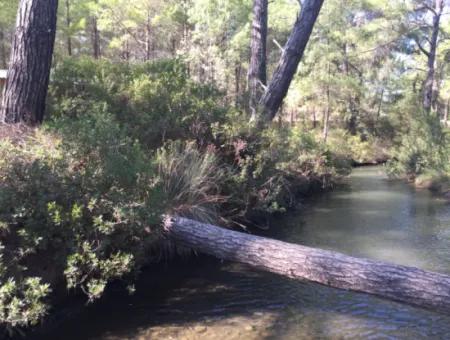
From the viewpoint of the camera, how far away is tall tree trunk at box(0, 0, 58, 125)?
6.26 m

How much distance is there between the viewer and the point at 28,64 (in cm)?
632

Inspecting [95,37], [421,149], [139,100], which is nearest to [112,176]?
[139,100]

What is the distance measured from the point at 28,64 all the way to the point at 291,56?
17.2 ft

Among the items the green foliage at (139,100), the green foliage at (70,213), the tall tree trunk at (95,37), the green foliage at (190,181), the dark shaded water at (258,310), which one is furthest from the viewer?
the tall tree trunk at (95,37)

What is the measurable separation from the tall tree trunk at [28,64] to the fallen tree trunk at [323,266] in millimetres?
2646

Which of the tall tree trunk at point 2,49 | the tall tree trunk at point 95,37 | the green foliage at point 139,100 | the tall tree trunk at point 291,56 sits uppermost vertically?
the tall tree trunk at point 95,37

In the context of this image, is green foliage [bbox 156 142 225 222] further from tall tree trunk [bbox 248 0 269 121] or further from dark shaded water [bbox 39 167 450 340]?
tall tree trunk [bbox 248 0 269 121]

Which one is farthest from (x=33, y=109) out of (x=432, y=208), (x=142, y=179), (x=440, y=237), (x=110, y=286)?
(x=432, y=208)

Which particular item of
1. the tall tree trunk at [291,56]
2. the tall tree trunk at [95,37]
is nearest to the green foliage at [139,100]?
the tall tree trunk at [291,56]

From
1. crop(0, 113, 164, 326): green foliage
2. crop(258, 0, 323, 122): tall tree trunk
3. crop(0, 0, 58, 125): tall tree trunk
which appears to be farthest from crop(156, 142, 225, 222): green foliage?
crop(258, 0, 323, 122): tall tree trunk

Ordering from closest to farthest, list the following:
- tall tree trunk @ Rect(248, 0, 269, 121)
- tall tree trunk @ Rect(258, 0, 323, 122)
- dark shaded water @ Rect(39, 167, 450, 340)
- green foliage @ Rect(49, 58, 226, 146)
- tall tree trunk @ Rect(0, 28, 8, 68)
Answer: dark shaded water @ Rect(39, 167, 450, 340) < green foliage @ Rect(49, 58, 226, 146) < tall tree trunk @ Rect(258, 0, 323, 122) < tall tree trunk @ Rect(248, 0, 269, 121) < tall tree trunk @ Rect(0, 28, 8, 68)

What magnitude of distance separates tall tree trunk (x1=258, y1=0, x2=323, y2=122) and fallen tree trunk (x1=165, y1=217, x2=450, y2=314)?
4.19 meters

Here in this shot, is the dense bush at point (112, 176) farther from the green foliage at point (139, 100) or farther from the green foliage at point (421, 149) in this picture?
the green foliage at point (421, 149)

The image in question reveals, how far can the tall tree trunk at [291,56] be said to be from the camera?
30.5ft
